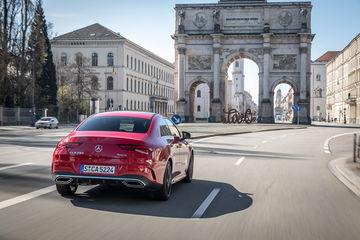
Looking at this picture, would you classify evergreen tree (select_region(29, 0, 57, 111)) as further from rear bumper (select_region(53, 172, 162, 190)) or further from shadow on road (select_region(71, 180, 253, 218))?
rear bumper (select_region(53, 172, 162, 190))

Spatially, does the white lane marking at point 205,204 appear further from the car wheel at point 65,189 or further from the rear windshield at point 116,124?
the car wheel at point 65,189

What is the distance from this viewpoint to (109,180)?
24.7 feet

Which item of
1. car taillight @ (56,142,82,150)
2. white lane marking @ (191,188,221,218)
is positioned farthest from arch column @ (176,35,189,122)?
car taillight @ (56,142,82,150)

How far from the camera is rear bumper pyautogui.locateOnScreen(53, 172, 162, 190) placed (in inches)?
296

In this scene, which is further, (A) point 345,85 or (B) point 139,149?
(A) point 345,85

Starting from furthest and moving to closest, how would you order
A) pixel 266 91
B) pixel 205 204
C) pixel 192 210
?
pixel 266 91
pixel 205 204
pixel 192 210

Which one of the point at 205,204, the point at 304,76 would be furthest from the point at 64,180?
the point at 304,76

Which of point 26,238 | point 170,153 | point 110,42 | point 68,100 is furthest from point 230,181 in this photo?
point 110,42

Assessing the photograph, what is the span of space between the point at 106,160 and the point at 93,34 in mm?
86181

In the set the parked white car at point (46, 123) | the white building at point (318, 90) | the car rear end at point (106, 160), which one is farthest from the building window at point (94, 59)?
the car rear end at point (106, 160)

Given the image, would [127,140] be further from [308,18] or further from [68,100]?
[308,18]

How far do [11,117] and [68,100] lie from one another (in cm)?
1836

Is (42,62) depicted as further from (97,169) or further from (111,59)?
(97,169)

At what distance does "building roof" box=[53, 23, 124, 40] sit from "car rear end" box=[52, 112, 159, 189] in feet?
268
